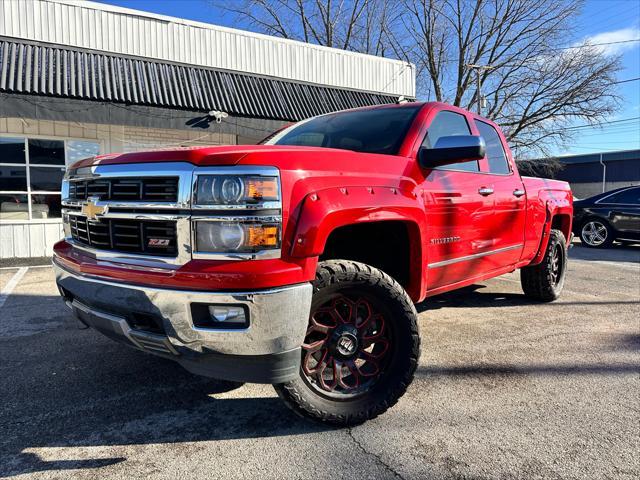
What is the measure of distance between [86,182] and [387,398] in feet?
7.02

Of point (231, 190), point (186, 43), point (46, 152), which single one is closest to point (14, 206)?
point (46, 152)

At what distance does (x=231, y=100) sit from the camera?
10.2 m

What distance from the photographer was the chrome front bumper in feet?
6.82

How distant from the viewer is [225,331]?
209cm

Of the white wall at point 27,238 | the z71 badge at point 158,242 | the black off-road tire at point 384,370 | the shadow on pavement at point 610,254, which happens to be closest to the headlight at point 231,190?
the z71 badge at point 158,242

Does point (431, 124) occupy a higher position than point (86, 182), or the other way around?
point (431, 124)

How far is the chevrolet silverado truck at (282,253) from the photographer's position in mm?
2096

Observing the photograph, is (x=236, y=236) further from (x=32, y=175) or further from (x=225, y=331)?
(x=32, y=175)

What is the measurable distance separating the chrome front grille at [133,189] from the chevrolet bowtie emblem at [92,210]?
4cm

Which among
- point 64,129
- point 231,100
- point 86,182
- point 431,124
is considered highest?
point 231,100

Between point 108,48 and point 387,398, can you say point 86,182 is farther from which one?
point 108,48

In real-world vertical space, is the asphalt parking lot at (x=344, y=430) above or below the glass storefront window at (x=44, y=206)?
below

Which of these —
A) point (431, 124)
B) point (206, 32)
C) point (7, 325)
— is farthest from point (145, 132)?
point (431, 124)

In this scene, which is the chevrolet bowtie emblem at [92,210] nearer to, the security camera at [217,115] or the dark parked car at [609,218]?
the security camera at [217,115]
